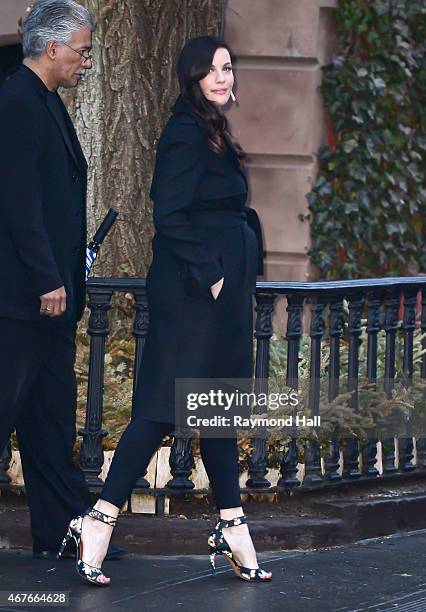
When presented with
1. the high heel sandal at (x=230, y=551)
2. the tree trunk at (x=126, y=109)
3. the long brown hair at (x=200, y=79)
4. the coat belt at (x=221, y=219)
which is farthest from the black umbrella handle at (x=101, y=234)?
the tree trunk at (x=126, y=109)

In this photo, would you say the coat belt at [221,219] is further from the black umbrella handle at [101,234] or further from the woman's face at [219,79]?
the black umbrella handle at [101,234]

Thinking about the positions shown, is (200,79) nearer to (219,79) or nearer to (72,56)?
(219,79)

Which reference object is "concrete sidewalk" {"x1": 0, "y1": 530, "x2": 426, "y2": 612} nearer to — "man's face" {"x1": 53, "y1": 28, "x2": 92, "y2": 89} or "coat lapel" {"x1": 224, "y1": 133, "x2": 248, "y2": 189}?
"coat lapel" {"x1": 224, "y1": 133, "x2": 248, "y2": 189}

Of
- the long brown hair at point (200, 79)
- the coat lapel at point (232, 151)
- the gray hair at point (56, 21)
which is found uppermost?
the gray hair at point (56, 21)

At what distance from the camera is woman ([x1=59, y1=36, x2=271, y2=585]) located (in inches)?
199

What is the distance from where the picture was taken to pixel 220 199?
515 cm

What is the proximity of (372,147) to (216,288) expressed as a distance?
218 inches

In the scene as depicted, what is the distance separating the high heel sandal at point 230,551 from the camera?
5.25 m

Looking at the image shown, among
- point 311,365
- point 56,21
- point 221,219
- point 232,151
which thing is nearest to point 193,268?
point 221,219

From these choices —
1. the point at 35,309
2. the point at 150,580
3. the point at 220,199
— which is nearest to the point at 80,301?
the point at 35,309

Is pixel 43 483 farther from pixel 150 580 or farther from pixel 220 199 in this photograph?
pixel 220 199

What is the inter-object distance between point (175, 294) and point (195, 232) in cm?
23

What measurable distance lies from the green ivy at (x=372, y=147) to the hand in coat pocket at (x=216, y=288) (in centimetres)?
528

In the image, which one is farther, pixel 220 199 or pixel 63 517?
pixel 63 517
